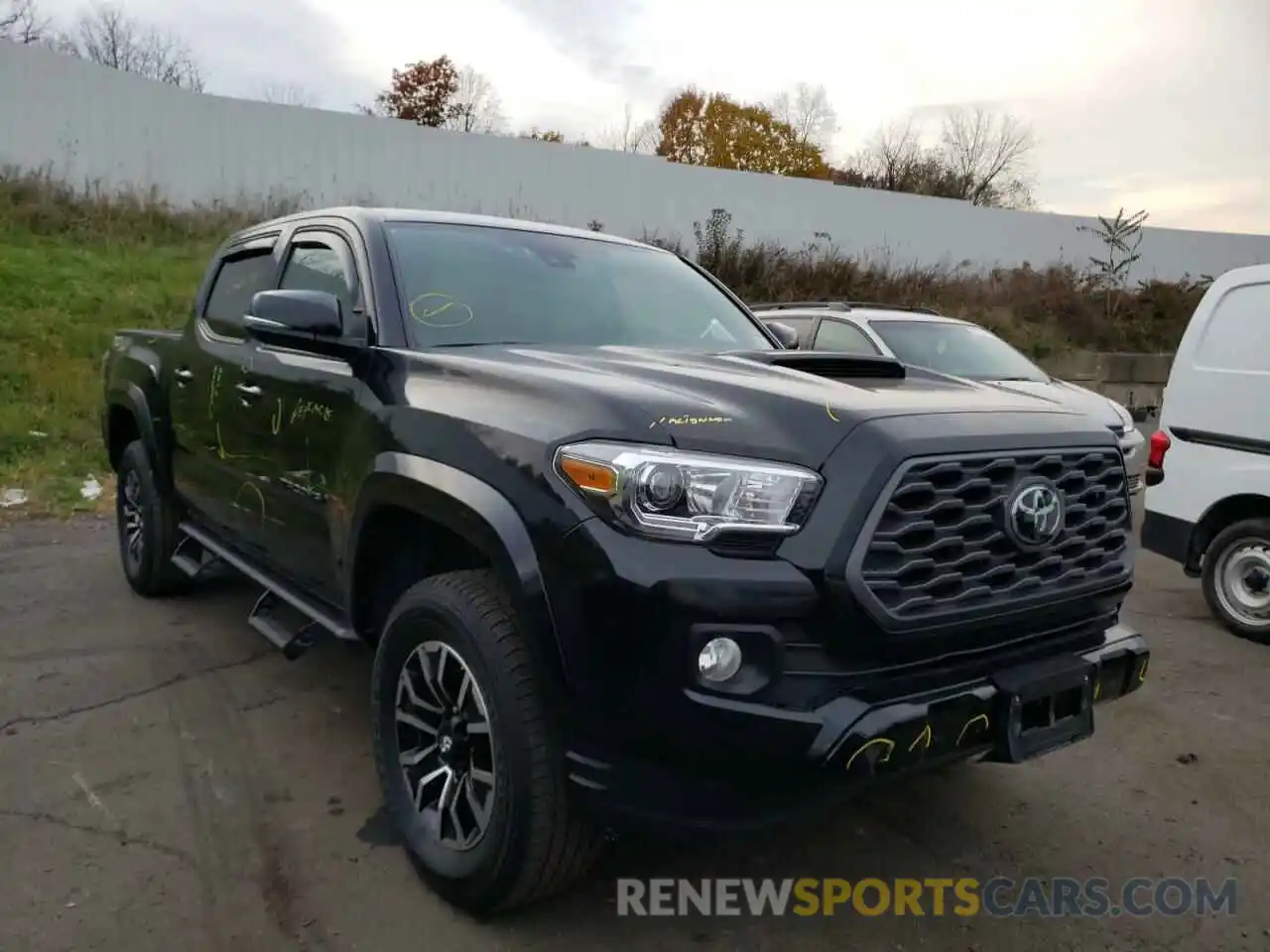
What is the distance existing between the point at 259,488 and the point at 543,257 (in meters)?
1.38

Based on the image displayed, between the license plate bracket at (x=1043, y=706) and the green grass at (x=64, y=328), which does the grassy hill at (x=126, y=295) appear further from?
the license plate bracket at (x=1043, y=706)

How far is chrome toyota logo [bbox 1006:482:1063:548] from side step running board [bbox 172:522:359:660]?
199cm

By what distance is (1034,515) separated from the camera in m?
2.40

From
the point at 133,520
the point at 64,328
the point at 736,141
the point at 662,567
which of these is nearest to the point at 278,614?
the point at 133,520

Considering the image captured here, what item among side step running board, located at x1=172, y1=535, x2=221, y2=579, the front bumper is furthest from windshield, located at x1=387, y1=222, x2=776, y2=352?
side step running board, located at x1=172, y1=535, x2=221, y2=579

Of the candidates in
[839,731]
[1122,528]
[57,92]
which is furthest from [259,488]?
[57,92]

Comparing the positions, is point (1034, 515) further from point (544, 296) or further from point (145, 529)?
point (145, 529)

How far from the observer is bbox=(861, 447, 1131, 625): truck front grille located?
7.21 feet

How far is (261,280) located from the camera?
4.23 m

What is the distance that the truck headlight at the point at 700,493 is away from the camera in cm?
215

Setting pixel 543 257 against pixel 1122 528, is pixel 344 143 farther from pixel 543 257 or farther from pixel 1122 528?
pixel 1122 528

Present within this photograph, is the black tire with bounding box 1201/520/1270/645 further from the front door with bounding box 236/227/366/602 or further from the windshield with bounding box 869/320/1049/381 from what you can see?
the front door with bounding box 236/227/366/602

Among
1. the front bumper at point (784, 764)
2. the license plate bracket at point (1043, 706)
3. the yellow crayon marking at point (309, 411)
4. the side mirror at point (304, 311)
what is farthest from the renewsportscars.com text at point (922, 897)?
the side mirror at point (304, 311)

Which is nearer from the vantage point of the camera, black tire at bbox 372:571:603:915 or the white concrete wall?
black tire at bbox 372:571:603:915
